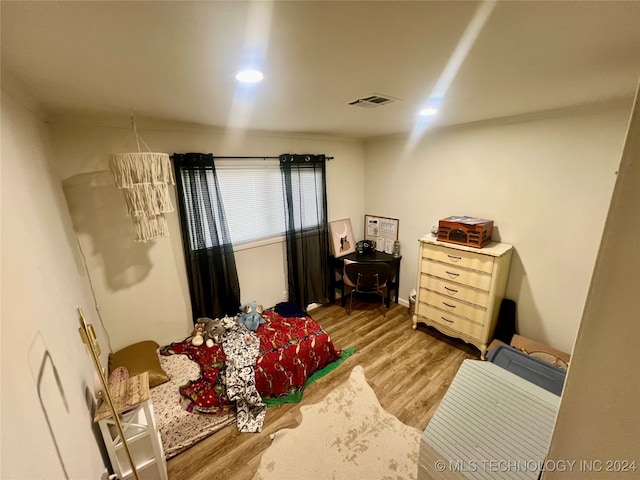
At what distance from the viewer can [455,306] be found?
273cm

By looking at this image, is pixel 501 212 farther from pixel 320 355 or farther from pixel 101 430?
pixel 101 430

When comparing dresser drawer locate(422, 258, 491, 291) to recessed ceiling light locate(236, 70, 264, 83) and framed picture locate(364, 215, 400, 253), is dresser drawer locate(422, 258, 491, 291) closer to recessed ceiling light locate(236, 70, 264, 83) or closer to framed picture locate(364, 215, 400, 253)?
framed picture locate(364, 215, 400, 253)

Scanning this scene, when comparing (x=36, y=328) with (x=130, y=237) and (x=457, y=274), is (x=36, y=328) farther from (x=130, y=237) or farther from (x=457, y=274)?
(x=457, y=274)

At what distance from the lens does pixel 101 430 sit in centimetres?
138

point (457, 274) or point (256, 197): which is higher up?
point (256, 197)

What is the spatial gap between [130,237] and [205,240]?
62cm

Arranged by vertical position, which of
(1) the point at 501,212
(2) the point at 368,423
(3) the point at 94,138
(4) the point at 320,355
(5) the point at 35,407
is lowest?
(2) the point at 368,423

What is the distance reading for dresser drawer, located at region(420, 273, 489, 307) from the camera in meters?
2.51

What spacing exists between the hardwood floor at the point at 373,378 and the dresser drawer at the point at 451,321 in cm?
24

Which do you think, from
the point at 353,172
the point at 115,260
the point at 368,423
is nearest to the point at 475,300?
the point at 368,423

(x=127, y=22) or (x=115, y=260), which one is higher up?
(x=127, y=22)

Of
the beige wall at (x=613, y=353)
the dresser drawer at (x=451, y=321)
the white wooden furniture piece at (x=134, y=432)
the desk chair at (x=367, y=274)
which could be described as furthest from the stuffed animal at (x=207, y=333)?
the beige wall at (x=613, y=353)

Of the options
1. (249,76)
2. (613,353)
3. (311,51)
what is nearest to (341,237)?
(249,76)

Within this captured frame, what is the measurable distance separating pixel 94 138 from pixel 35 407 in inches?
80.4
